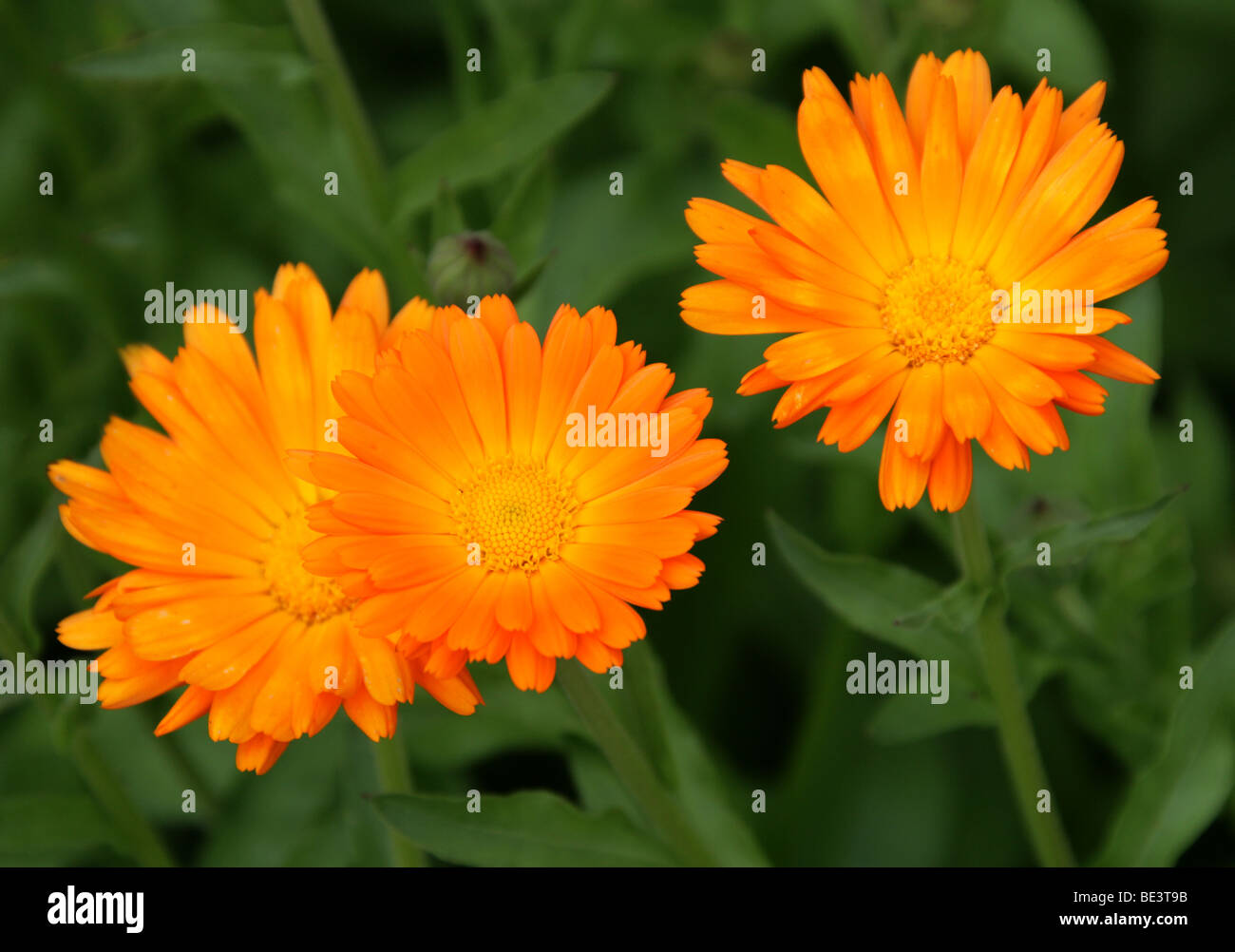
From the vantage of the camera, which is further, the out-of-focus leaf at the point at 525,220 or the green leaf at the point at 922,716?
the out-of-focus leaf at the point at 525,220

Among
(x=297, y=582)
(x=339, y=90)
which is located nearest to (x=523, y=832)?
(x=297, y=582)

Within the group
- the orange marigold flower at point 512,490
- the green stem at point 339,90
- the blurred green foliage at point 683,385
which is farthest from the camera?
the green stem at point 339,90

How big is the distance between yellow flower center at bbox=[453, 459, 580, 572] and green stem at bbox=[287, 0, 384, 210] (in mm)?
740

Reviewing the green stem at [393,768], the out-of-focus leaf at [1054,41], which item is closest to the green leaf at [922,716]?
the green stem at [393,768]

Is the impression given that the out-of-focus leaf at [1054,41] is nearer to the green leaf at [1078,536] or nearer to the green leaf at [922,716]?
the green leaf at [1078,536]

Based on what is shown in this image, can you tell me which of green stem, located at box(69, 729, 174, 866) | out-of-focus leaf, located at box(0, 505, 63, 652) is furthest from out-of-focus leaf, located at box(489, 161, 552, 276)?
green stem, located at box(69, 729, 174, 866)

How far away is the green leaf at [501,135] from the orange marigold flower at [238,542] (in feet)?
1.45

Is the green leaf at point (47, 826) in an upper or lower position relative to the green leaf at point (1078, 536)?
lower

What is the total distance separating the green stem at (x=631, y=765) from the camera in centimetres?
153

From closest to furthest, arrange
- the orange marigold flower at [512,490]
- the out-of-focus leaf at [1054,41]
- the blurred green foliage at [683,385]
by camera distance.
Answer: the orange marigold flower at [512,490]
the blurred green foliage at [683,385]
the out-of-focus leaf at [1054,41]

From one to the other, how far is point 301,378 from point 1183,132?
2143 mm

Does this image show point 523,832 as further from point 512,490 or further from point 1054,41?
point 1054,41

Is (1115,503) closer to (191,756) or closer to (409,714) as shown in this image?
(409,714)

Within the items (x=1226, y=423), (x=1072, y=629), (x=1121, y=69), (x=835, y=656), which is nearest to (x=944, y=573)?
(x=835, y=656)
